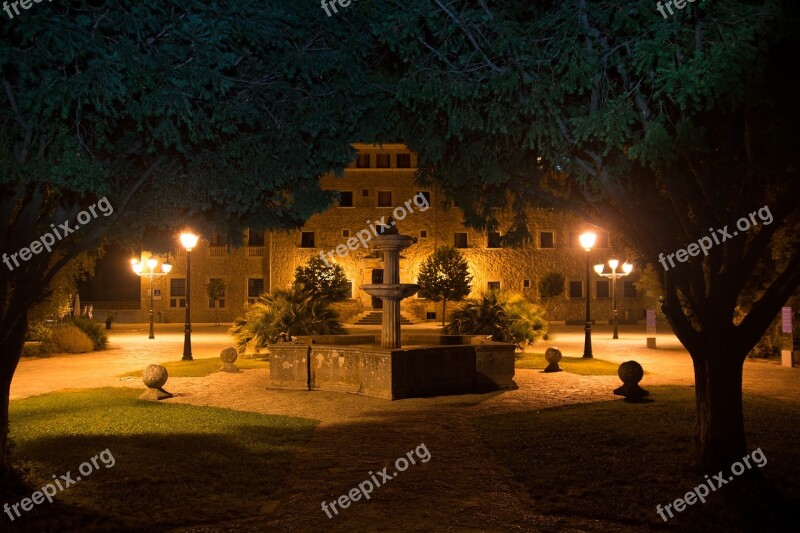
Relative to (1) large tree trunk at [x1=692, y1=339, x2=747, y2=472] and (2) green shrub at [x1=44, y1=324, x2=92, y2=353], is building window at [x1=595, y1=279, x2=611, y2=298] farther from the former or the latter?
(1) large tree trunk at [x1=692, y1=339, x2=747, y2=472]

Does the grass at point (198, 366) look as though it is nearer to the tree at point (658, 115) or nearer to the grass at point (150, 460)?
the grass at point (150, 460)

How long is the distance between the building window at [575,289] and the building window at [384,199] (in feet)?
47.3

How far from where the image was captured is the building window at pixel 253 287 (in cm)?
4900

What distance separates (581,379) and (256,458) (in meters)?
10.5

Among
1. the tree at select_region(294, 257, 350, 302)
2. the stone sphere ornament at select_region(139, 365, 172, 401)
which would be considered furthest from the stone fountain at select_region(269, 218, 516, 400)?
the tree at select_region(294, 257, 350, 302)

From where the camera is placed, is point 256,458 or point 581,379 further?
point 581,379

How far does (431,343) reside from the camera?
18.3m

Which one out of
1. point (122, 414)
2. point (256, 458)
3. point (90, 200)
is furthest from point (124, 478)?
point (122, 414)

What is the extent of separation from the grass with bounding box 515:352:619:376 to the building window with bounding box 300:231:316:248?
1070 inches

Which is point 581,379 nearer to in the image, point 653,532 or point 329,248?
point 653,532

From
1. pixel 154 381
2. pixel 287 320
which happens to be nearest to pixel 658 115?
pixel 154 381

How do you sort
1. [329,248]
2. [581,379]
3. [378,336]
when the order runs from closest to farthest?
[581,379]
[378,336]
[329,248]

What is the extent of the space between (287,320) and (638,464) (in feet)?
52.4

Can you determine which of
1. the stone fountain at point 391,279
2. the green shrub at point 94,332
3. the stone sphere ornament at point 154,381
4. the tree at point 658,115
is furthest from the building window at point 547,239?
the tree at point 658,115
